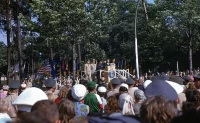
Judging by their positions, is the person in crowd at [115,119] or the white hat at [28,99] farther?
the white hat at [28,99]

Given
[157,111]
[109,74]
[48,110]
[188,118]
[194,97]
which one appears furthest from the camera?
[109,74]

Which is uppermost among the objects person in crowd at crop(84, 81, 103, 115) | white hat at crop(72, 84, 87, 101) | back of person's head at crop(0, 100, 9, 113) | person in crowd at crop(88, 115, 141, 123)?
person in crowd at crop(88, 115, 141, 123)

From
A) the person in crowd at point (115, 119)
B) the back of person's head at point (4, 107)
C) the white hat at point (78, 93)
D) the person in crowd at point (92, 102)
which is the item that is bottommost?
A: the person in crowd at point (92, 102)

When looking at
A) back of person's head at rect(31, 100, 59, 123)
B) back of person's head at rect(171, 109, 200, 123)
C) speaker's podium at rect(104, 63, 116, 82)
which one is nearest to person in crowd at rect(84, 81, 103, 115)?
back of person's head at rect(31, 100, 59, 123)

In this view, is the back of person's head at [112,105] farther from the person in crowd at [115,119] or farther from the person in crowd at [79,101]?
the person in crowd at [115,119]

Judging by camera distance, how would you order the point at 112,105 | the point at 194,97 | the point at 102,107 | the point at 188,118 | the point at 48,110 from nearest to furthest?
1. the point at 188,118
2. the point at 48,110
3. the point at 194,97
4. the point at 112,105
5. the point at 102,107

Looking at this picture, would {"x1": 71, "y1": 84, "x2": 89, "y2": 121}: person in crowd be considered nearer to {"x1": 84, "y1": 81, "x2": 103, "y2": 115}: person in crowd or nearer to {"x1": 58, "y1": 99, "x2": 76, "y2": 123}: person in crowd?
{"x1": 58, "y1": 99, "x2": 76, "y2": 123}: person in crowd

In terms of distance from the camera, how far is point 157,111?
12.3 ft

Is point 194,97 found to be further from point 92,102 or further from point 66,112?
point 92,102

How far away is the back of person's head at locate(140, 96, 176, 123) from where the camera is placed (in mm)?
3717

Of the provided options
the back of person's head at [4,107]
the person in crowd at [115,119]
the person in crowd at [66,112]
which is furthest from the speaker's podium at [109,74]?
the person in crowd at [115,119]

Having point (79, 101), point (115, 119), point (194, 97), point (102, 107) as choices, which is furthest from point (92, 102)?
point (115, 119)

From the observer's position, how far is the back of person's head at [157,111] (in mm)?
3717

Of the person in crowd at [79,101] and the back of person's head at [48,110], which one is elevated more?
the back of person's head at [48,110]
